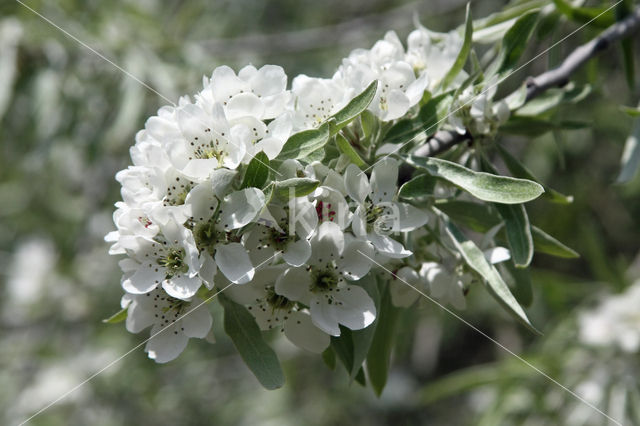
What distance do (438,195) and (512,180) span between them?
0.18m

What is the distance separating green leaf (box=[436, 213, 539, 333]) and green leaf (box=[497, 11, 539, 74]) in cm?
37

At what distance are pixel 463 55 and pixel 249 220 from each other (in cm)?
59

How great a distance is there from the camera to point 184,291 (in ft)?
3.38

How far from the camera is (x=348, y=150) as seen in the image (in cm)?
113

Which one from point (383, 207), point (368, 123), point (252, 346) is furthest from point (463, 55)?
point (252, 346)

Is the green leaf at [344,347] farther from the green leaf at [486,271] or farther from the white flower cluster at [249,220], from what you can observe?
the green leaf at [486,271]

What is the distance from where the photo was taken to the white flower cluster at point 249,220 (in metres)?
1.04

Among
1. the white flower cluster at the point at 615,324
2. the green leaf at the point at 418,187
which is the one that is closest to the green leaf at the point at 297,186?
the green leaf at the point at 418,187

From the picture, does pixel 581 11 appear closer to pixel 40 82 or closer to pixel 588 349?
pixel 588 349

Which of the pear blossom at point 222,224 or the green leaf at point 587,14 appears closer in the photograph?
the pear blossom at point 222,224

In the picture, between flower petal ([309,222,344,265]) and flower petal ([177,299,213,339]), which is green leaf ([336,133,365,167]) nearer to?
flower petal ([309,222,344,265])

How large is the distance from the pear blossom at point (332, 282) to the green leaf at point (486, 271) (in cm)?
20

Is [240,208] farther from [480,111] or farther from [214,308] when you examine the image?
[214,308]

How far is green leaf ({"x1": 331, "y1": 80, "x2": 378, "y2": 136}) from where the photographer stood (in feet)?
3.54
